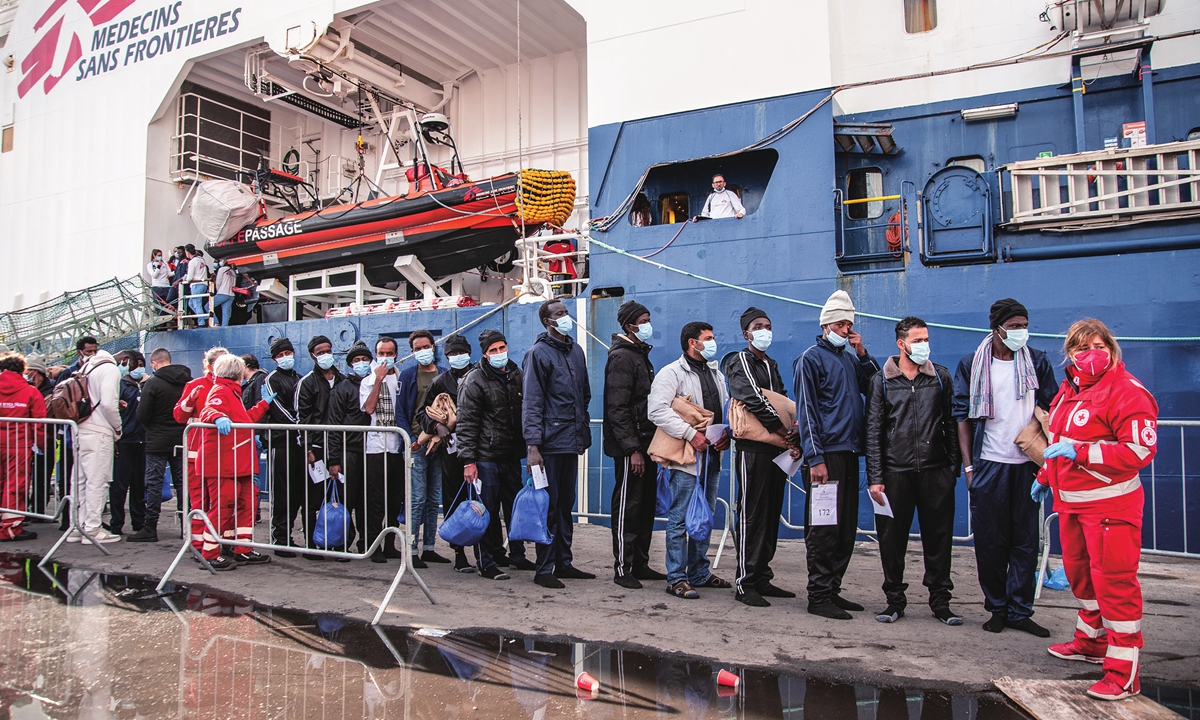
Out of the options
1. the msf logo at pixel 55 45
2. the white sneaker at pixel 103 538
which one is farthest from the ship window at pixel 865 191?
the msf logo at pixel 55 45

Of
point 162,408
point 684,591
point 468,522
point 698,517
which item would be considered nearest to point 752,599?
point 684,591

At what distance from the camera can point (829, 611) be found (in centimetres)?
384

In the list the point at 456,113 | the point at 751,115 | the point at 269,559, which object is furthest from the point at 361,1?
the point at 269,559

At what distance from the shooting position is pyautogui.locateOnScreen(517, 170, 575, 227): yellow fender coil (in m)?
8.21

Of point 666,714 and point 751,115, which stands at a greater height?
point 751,115

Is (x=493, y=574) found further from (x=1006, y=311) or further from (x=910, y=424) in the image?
(x=1006, y=311)

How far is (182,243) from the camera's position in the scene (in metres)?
11.7

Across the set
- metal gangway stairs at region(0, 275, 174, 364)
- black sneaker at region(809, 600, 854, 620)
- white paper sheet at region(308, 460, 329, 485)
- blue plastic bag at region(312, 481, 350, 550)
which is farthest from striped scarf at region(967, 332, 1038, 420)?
metal gangway stairs at region(0, 275, 174, 364)

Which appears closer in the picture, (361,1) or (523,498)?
(523,498)

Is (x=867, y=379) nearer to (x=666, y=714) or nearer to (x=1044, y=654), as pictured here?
(x=1044, y=654)

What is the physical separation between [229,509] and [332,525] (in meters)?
0.81

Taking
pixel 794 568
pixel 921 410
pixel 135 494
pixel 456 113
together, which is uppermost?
pixel 456 113

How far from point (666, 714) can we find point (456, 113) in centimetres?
1064

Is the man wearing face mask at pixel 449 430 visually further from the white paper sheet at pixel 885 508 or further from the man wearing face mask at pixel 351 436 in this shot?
the white paper sheet at pixel 885 508
